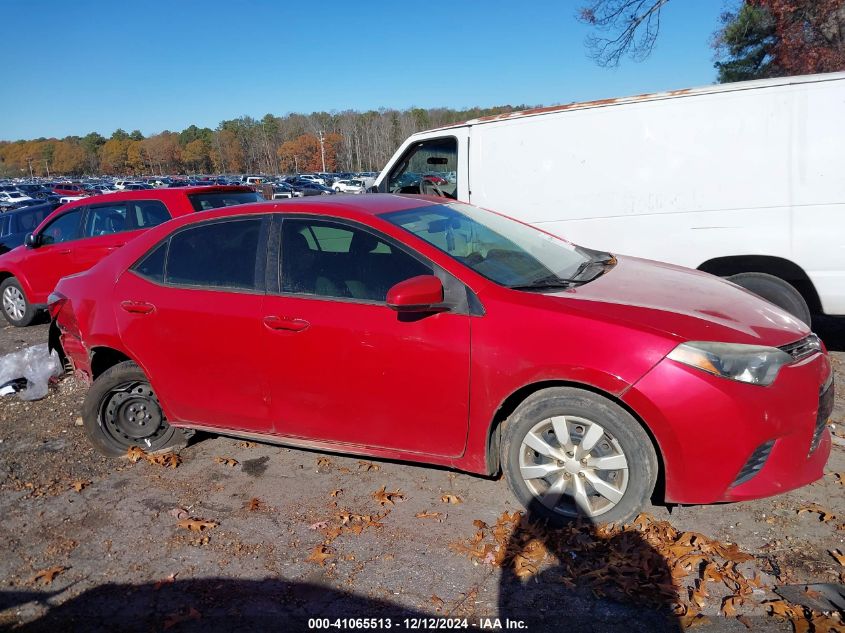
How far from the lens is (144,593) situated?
2.91 metres

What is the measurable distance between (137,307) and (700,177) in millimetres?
4606

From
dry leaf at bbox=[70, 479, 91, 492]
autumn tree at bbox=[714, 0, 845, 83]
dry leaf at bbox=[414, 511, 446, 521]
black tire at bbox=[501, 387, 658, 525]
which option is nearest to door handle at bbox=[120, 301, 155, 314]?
dry leaf at bbox=[70, 479, 91, 492]

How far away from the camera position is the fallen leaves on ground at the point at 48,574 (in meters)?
3.03

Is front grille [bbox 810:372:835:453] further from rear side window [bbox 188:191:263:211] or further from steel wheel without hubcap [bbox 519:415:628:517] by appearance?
rear side window [bbox 188:191:263:211]

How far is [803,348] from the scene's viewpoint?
9.97 feet

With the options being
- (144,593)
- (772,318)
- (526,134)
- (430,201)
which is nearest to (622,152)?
(526,134)

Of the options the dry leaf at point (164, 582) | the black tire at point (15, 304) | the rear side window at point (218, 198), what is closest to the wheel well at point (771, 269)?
the dry leaf at point (164, 582)

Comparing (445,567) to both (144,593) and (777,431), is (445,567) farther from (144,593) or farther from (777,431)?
(777,431)

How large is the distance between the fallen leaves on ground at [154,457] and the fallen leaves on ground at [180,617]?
1582mm

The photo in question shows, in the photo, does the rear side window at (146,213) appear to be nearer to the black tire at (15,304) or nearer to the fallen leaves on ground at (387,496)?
the black tire at (15,304)

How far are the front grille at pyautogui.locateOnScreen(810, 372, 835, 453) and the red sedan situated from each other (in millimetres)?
25

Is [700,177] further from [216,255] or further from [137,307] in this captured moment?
[137,307]

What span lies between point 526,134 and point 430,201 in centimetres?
236

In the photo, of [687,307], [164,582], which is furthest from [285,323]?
[687,307]
